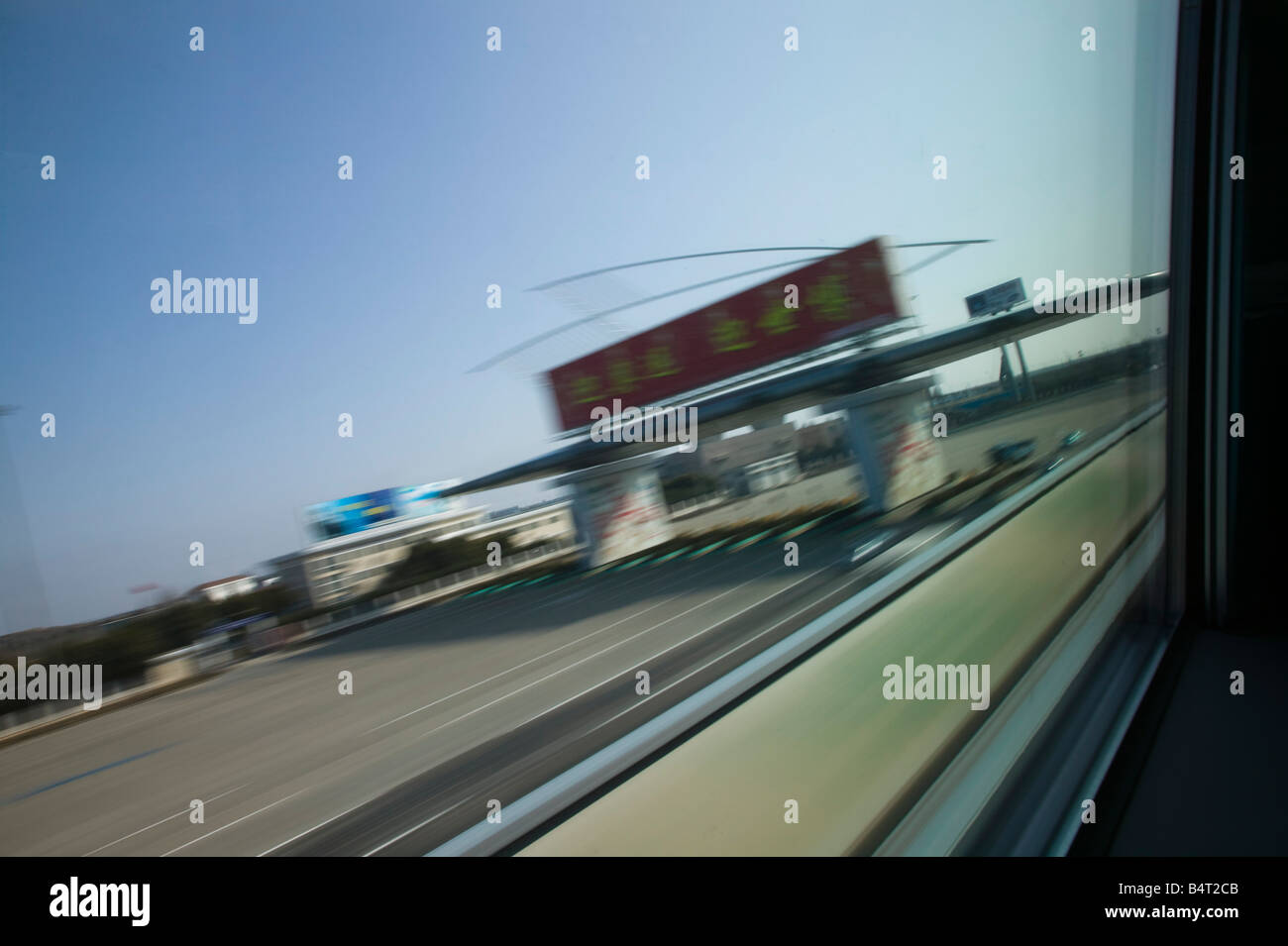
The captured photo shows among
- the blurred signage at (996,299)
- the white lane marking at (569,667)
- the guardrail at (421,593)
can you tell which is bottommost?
the white lane marking at (569,667)

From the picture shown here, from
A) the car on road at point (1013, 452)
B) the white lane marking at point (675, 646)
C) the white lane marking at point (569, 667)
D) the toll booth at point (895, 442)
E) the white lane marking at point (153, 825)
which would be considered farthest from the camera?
the car on road at point (1013, 452)

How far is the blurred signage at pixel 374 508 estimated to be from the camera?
1.10 meters

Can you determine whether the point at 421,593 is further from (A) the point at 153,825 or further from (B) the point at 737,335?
(B) the point at 737,335

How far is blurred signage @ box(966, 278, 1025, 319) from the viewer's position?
9.82ft

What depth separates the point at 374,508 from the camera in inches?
45.3

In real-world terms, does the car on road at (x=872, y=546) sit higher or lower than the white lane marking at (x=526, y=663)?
lower

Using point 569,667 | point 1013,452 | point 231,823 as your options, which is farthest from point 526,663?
point 1013,452

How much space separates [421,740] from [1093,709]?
160 cm

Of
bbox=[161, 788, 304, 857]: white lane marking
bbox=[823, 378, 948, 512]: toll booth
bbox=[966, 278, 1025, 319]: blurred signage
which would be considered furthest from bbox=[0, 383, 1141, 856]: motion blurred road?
bbox=[966, 278, 1025, 319]: blurred signage

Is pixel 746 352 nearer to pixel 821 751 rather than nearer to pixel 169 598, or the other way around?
pixel 821 751

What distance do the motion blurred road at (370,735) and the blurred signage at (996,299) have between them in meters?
2.12

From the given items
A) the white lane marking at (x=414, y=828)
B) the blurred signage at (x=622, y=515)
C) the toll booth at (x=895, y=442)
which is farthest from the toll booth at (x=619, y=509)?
the toll booth at (x=895, y=442)

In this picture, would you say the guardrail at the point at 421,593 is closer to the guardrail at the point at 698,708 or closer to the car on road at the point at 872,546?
the guardrail at the point at 698,708
